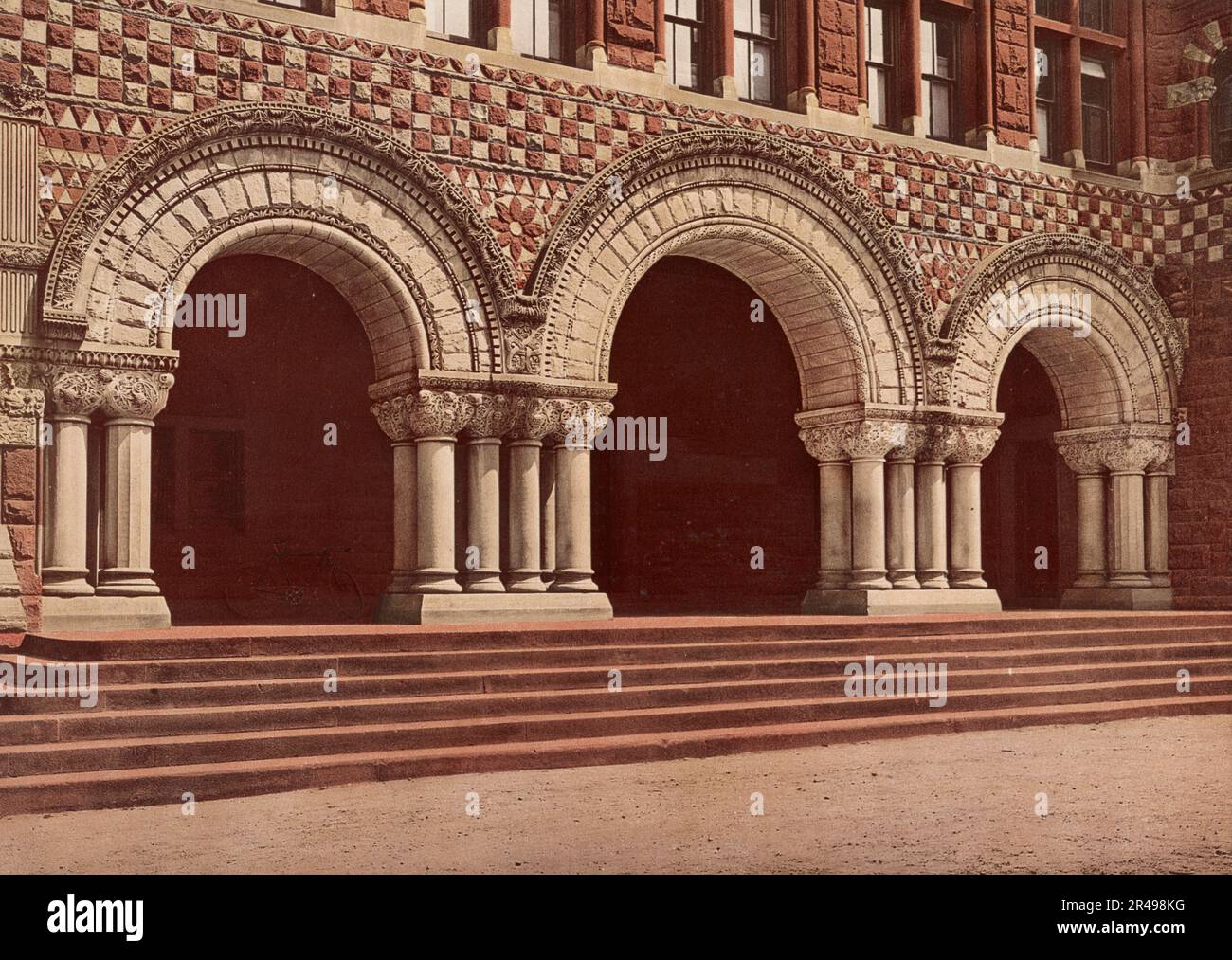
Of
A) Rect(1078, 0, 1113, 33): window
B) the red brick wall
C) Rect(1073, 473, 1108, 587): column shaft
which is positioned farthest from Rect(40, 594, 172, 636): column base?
Rect(1078, 0, 1113, 33): window

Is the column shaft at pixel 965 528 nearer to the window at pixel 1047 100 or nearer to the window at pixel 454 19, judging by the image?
the window at pixel 1047 100

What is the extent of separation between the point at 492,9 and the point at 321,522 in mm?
5844

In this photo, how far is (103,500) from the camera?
1088cm

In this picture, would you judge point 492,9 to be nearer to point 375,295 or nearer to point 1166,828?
point 375,295

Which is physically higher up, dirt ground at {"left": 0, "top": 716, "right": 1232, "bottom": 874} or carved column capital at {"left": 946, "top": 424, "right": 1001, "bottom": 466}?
carved column capital at {"left": 946, "top": 424, "right": 1001, "bottom": 466}

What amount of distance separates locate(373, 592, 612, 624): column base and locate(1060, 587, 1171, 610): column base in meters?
6.41

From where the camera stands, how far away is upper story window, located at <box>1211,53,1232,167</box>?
16641 mm

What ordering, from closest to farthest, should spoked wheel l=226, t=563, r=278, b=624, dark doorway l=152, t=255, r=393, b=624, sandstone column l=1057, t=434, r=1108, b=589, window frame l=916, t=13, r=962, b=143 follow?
spoked wheel l=226, t=563, r=278, b=624 < dark doorway l=152, t=255, r=393, b=624 < window frame l=916, t=13, r=962, b=143 < sandstone column l=1057, t=434, r=1108, b=589

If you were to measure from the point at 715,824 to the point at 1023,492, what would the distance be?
13.1 metres

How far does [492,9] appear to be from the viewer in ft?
42.2

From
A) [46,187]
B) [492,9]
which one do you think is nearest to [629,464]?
[492,9]

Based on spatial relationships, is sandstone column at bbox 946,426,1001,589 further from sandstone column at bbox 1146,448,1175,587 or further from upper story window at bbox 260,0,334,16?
upper story window at bbox 260,0,334,16

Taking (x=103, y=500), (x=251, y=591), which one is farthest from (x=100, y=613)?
(x=251, y=591)

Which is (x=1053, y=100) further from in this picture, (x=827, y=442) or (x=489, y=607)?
(x=489, y=607)
